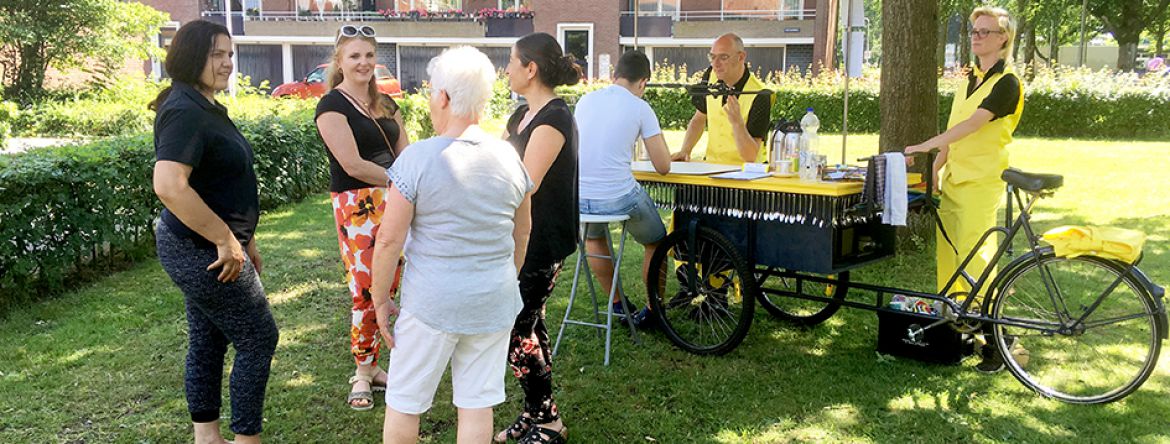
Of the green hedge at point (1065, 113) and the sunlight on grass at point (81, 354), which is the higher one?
the green hedge at point (1065, 113)

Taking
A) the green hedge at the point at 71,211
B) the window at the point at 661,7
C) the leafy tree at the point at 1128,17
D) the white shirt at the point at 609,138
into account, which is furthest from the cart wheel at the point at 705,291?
the leafy tree at the point at 1128,17

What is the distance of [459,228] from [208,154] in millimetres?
943

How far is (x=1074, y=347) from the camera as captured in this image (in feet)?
14.5

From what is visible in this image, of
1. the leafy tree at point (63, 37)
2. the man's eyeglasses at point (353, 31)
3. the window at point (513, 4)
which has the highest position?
the window at point (513, 4)

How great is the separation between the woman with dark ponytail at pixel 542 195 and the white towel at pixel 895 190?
1.55 meters

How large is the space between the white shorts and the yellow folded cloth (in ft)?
8.19

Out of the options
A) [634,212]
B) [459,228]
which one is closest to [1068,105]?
[634,212]

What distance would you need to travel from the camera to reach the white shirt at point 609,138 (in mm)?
4305

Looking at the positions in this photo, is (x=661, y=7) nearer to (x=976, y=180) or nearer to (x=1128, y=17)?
(x=1128, y=17)

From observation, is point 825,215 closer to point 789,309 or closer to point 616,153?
point 616,153

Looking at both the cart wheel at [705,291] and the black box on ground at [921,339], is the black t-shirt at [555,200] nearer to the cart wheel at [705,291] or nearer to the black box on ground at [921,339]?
the cart wheel at [705,291]

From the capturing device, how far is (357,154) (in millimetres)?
3783

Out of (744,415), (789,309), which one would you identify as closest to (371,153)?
(744,415)

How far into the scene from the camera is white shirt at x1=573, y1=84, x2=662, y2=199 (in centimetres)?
430
